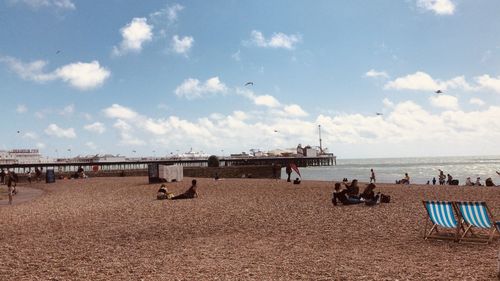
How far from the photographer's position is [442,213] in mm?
9406

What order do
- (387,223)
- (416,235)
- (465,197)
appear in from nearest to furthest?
(416,235), (387,223), (465,197)

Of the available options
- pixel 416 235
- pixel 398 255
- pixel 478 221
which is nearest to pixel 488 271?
pixel 398 255

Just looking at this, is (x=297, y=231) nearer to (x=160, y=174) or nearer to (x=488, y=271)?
(x=488, y=271)

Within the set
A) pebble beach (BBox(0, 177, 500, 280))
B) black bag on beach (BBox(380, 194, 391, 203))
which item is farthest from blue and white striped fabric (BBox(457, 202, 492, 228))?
black bag on beach (BBox(380, 194, 391, 203))

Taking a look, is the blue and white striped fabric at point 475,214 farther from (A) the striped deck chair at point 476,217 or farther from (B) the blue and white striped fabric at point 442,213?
(B) the blue and white striped fabric at point 442,213

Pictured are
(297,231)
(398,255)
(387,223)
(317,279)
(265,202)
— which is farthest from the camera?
(265,202)

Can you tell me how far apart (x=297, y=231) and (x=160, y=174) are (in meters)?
21.4

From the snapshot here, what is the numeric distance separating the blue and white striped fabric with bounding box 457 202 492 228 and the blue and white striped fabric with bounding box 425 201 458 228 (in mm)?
254

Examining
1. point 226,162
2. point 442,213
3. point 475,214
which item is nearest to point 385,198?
point 442,213

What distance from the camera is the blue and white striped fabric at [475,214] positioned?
880 centimetres

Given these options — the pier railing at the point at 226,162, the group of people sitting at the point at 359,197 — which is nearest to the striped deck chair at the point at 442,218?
the group of people sitting at the point at 359,197

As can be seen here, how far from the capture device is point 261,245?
9.00 metres

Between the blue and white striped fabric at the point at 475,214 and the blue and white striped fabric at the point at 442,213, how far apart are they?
0.25 meters

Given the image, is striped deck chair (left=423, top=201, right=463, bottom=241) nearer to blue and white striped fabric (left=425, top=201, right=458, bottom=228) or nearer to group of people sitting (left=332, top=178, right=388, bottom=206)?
blue and white striped fabric (left=425, top=201, right=458, bottom=228)
